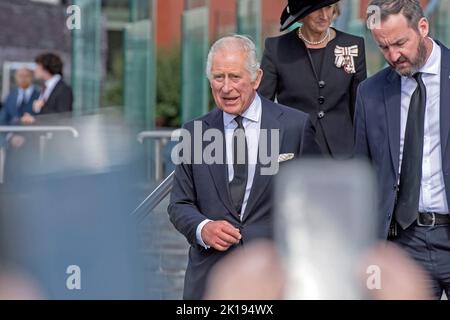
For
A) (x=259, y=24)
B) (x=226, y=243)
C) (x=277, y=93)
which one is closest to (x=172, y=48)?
(x=259, y=24)

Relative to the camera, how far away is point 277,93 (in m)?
5.25

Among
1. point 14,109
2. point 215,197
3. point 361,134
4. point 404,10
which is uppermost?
point 404,10

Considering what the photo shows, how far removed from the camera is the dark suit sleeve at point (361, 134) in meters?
4.26

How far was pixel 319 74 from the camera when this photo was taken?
521 centimetres

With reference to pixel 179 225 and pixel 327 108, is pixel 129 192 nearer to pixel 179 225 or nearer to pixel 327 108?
pixel 179 225

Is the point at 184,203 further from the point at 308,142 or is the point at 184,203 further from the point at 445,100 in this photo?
the point at 445,100

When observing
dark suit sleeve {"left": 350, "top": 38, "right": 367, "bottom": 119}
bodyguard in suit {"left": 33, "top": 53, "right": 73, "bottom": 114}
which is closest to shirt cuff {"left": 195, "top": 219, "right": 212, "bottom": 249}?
dark suit sleeve {"left": 350, "top": 38, "right": 367, "bottom": 119}

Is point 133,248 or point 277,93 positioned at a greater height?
point 277,93

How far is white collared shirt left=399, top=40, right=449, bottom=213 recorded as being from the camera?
13.4 ft

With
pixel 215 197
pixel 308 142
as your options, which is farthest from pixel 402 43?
pixel 215 197

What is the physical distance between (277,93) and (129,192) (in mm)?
1409

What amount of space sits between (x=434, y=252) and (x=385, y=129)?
1.58 feet

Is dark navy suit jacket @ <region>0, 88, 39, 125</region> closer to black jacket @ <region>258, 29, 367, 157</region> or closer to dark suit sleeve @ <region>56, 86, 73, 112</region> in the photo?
dark suit sleeve @ <region>56, 86, 73, 112</region>
